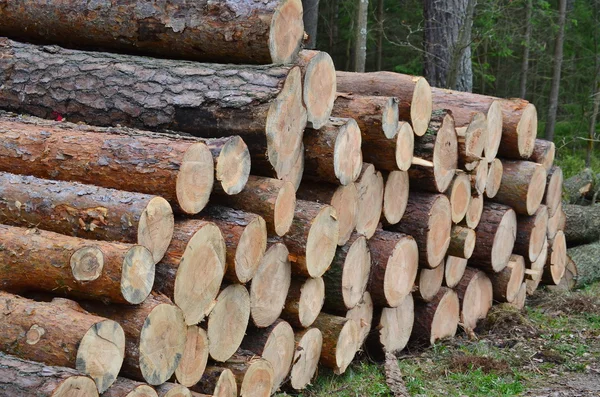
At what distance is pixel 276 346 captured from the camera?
512cm

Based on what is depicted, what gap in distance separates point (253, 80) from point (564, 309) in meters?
Answer: 4.44

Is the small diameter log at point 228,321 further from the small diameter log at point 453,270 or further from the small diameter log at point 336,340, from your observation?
the small diameter log at point 453,270

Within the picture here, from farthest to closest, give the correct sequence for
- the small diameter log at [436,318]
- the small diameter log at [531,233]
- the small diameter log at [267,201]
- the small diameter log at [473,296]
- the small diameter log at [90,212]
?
the small diameter log at [531,233], the small diameter log at [473,296], the small diameter log at [436,318], the small diameter log at [267,201], the small diameter log at [90,212]

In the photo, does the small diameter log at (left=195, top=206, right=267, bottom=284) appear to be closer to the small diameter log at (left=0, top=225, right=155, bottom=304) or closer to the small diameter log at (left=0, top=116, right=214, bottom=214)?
the small diameter log at (left=0, top=116, right=214, bottom=214)

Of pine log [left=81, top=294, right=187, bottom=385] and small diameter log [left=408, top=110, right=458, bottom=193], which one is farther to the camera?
small diameter log [left=408, top=110, right=458, bottom=193]

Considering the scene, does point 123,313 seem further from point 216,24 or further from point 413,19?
point 413,19

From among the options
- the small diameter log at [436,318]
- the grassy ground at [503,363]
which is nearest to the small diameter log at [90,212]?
the grassy ground at [503,363]

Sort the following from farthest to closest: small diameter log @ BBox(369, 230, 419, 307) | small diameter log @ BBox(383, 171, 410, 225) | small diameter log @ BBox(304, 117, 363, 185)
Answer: small diameter log @ BBox(383, 171, 410, 225), small diameter log @ BBox(369, 230, 419, 307), small diameter log @ BBox(304, 117, 363, 185)

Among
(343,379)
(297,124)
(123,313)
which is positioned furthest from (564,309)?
(123,313)

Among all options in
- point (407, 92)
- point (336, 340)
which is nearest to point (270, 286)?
point (336, 340)

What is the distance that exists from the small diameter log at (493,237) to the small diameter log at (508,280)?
0.17 m

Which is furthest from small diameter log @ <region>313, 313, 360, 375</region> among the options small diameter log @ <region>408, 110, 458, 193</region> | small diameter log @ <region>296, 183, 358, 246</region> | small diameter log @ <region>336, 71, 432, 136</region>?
small diameter log @ <region>336, 71, 432, 136</region>

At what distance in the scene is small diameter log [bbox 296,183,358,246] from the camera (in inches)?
213

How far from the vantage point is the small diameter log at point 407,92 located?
19.4 feet
